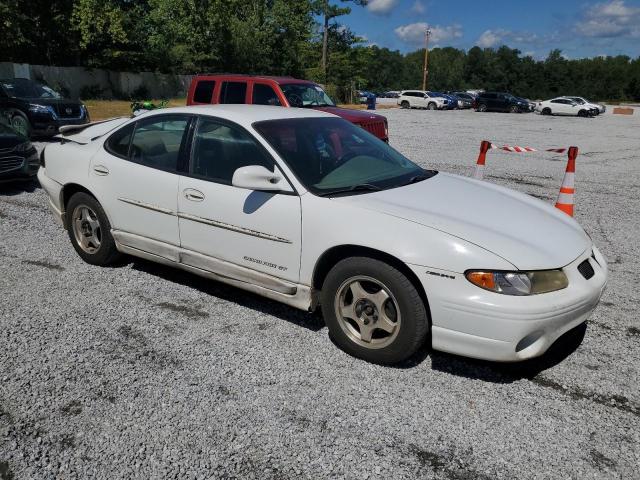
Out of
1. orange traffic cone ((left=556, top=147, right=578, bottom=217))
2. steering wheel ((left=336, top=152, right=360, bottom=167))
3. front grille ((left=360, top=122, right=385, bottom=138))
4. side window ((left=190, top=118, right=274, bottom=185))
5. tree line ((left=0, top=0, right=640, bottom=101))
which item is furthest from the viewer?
tree line ((left=0, top=0, right=640, bottom=101))

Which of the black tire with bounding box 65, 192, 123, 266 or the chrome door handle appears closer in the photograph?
the chrome door handle

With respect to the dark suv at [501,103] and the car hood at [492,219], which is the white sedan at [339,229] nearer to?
the car hood at [492,219]

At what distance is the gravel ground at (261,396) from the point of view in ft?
8.54

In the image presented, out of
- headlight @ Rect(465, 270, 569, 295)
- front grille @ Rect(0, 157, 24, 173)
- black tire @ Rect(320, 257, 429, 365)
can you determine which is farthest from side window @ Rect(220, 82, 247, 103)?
headlight @ Rect(465, 270, 569, 295)

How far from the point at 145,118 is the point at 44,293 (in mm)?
1647

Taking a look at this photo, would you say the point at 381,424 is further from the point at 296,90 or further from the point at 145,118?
the point at 296,90

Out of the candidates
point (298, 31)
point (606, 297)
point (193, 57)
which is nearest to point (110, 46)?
point (193, 57)

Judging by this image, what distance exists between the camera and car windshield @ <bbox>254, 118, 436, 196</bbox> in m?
3.76

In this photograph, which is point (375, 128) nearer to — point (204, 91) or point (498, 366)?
point (204, 91)

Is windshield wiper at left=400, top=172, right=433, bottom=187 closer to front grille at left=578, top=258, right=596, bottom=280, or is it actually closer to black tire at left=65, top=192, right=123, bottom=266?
front grille at left=578, top=258, right=596, bottom=280

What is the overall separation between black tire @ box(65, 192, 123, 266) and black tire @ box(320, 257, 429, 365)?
2.28 m

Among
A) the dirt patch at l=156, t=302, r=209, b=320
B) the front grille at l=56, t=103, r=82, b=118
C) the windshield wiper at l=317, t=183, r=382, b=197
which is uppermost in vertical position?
the windshield wiper at l=317, t=183, r=382, b=197

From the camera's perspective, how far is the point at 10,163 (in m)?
8.09

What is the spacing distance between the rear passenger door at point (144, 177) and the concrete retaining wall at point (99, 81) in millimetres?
27879
